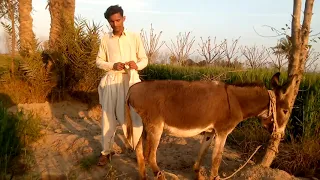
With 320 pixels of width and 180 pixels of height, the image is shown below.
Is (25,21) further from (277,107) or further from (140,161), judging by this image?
(277,107)

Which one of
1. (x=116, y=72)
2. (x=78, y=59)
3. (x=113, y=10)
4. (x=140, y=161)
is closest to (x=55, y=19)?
(x=78, y=59)

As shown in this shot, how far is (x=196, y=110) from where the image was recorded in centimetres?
498

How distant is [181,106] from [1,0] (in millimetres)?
10610

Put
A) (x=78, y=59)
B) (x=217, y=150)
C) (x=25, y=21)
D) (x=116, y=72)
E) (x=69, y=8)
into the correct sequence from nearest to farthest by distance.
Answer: (x=217, y=150), (x=116, y=72), (x=78, y=59), (x=69, y=8), (x=25, y=21)

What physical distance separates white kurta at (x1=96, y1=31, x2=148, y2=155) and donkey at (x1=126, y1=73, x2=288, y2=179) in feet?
2.06

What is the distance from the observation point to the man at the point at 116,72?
562 centimetres

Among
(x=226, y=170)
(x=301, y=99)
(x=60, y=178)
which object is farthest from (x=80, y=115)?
(x=301, y=99)

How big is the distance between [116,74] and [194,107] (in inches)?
58.6

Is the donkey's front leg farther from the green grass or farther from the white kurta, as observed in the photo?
the green grass

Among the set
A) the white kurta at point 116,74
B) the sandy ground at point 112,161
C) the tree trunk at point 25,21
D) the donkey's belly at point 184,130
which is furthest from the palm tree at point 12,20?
the donkey's belly at point 184,130

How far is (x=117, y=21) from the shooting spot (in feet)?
17.8

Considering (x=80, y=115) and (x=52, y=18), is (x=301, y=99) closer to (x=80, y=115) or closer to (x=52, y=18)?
(x=80, y=115)

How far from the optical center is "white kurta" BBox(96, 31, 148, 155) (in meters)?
5.67

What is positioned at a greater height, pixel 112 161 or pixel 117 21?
pixel 117 21
